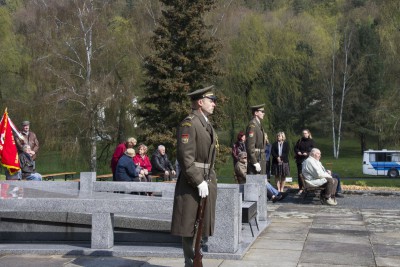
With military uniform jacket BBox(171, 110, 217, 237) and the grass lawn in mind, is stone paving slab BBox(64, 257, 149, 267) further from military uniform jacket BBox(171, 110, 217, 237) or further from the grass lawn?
the grass lawn

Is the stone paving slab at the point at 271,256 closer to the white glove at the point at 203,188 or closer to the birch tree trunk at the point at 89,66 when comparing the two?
the white glove at the point at 203,188

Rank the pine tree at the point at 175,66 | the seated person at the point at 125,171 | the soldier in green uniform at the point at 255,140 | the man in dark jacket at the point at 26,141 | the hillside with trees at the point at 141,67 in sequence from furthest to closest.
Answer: the hillside with trees at the point at 141,67, the pine tree at the point at 175,66, the man in dark jacket at the point at 26,141, the seated person at the point at 125,171, the soldier in green uniform at the point at 255,140

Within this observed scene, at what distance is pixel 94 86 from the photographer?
123ft

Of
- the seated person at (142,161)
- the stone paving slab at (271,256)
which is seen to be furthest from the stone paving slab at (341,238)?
the seated person at (142,161)

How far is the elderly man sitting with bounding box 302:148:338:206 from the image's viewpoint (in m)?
16.9

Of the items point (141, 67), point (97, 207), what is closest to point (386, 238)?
point (97, 207)

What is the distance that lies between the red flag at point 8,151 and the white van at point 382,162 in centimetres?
3999

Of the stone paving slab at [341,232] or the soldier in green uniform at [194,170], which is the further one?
the stone paving slab at [341,232]

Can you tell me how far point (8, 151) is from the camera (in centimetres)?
1484

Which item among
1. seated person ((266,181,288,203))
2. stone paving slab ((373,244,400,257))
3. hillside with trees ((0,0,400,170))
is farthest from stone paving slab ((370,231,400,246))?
hillside with trees ((0,0,400,170))

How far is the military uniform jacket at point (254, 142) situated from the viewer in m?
14.1

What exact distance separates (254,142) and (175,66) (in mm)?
22816

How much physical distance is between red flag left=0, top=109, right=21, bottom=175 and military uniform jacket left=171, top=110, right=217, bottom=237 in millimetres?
7552

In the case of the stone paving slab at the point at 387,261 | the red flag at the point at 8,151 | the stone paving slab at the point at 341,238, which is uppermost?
the red flag at the point at 8,151
